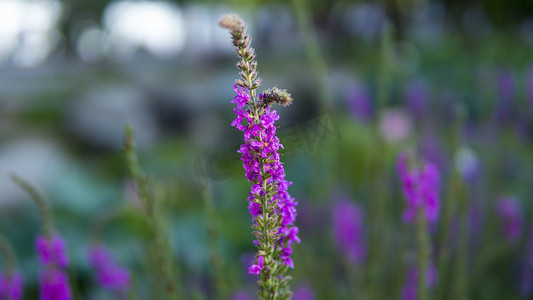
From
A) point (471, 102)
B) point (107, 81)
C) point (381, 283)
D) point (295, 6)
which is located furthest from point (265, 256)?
point (107, 81)

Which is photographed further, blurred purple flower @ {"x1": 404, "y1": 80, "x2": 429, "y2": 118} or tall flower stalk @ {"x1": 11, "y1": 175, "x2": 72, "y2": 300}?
blurred purple flower @ {"x1": 404, "y1": 80, "x2": 429, "y2": 118}

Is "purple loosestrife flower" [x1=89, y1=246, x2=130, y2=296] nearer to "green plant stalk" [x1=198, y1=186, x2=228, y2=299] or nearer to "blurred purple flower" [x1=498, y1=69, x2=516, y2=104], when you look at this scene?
"green plant stalk" [x1=198, y1=186, x2=228, y2=299]

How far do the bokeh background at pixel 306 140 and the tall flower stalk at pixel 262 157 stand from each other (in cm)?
21

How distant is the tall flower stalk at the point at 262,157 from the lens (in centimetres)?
56

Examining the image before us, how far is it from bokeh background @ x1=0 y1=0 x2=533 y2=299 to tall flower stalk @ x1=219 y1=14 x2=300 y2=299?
212 millimetres

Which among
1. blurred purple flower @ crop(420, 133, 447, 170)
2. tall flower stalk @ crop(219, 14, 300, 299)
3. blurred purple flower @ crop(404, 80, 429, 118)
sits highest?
blurred purple flower @ crop(404, 80, 429, 118)

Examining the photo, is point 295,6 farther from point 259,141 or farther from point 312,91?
point 312,91

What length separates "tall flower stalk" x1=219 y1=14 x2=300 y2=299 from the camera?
22.2 inches

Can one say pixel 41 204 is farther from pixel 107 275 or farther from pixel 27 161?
pixel 27 161

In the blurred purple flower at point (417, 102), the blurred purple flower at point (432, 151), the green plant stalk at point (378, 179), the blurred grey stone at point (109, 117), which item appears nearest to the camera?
the green plant stalk at point (378, 179)

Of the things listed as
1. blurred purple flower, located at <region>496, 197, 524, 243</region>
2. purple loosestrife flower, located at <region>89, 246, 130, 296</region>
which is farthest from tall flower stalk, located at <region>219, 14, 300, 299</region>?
blurred purple flower, located at <region>496, 197, 524, 243</region>

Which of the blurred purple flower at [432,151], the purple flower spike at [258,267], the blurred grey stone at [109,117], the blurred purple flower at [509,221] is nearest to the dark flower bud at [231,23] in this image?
the purple flower spike at [258,267]

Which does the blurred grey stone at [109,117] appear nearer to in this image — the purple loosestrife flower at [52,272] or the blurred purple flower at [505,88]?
the blurred purple flower at [505,88]

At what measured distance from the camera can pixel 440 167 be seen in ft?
8.14
